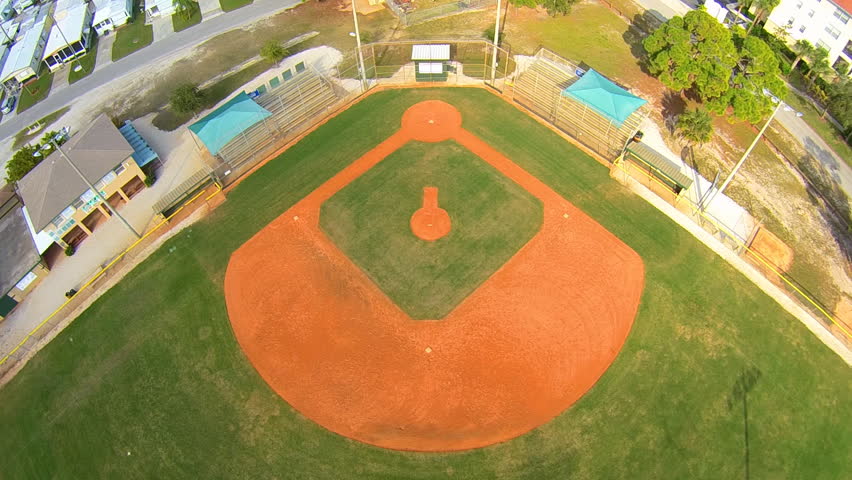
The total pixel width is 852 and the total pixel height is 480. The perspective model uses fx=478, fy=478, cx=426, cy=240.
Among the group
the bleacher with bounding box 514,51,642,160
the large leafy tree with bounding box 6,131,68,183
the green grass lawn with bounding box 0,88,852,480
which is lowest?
the green grass lawn with bounding box 0,88,852,480

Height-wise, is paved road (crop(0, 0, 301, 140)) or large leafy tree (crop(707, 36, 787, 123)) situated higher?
large leafy tree (crop(707, 36, 787, 123))

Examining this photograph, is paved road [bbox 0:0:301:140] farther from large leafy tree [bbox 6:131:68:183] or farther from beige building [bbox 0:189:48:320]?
beige building [bbox 0:189:48:320]

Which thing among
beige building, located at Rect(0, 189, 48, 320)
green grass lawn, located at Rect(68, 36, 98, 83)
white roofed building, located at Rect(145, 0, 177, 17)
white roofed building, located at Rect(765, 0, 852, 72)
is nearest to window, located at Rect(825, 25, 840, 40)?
white roofed building, located at Rect(765, 0, 852, 72)

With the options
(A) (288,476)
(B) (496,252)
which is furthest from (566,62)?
(A) (288,476)

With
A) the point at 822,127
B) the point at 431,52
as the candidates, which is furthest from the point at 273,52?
the point at 822,127

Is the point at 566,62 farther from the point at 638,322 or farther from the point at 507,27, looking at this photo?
the point at 638,322

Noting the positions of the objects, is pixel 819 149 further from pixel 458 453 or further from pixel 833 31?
pixel 458 453
